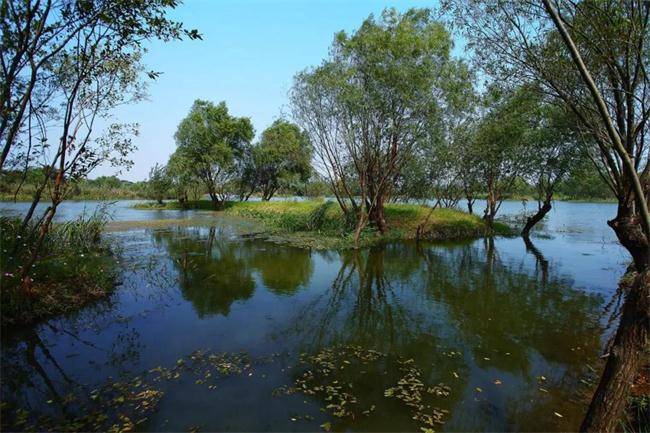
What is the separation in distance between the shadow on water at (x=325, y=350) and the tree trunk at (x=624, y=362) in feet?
4.67

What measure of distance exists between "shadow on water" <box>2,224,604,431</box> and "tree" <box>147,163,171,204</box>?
4114 centimetres

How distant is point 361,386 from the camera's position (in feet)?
21.5

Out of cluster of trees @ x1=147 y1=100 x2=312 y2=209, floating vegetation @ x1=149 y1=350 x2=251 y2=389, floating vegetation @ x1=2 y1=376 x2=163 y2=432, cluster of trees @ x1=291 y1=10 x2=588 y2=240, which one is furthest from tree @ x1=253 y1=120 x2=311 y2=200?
floating vegetation @ x1=2 y1=376 x2=163 y2=432

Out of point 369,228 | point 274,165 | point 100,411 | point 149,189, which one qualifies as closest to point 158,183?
point 149,189

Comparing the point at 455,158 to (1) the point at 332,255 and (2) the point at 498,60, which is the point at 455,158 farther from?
(2) the point at 498,60

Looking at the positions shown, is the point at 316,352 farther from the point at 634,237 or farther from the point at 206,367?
the point at 634,237

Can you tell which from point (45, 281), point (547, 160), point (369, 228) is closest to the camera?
point (45, 281)

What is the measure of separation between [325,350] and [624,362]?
554 centimetres

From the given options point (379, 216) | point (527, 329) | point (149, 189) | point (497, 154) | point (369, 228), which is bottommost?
point (527, 329)

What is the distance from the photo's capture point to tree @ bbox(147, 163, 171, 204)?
172 ft

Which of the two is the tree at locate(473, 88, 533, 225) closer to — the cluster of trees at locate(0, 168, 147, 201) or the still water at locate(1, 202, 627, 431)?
the still water at locate(1, 202, 627, 431)

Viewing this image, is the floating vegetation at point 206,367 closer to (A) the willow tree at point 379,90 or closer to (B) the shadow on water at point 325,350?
(B) the shadow on water at point 325,350

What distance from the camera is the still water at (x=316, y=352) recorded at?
571cm

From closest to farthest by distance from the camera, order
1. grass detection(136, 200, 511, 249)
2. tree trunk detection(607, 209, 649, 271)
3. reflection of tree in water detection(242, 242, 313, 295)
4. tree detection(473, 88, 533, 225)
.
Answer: tree trunk detection(607, 209, 649, 271), reflection of tree in water detection(242, 242, 313, 295), grass detection(136, 200, 511, 249), tree detection(473, 88, 533, 225)
